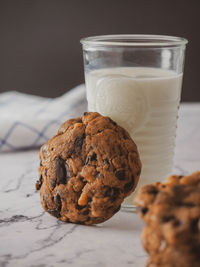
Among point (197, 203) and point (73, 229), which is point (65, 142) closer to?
point (73, 229)

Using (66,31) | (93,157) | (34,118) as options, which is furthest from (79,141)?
(66,31)

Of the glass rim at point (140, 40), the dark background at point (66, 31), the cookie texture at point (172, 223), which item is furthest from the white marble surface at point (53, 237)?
the dark background at point (66, 31)

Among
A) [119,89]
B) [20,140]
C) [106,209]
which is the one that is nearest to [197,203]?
[106,209]

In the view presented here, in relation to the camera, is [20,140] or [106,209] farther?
[20,140]

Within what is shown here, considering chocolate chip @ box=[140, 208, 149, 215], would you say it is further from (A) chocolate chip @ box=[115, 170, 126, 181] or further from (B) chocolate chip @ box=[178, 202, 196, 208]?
(A) chocolate chip @ box=[115, 170, 126, 181]

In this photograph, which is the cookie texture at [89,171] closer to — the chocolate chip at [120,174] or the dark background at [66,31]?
the chocolate chip at [120,174]

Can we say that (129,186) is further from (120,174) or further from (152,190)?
(152,190)

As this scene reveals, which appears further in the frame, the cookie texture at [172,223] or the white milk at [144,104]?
the white milk at [144,104]
